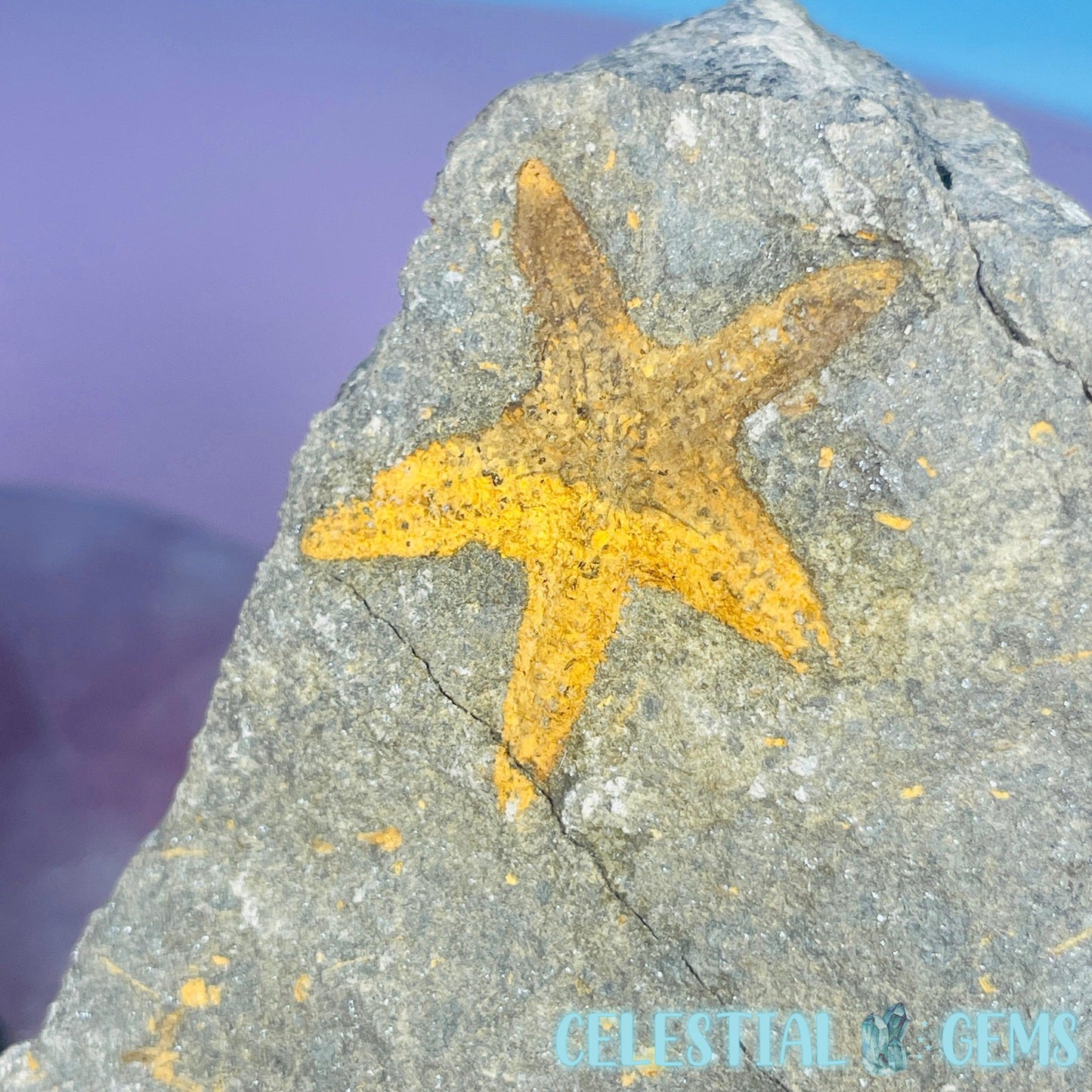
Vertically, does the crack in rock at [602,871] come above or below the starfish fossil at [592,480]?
below

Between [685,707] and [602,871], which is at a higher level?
[685,707]

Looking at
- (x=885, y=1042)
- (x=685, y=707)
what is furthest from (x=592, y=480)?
(x=885, y=1042)

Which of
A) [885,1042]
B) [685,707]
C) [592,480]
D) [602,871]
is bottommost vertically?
[885,1042]

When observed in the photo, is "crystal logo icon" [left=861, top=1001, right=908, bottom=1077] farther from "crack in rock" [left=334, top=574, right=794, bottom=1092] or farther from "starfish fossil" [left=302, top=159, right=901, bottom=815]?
"starfish fossil" [left=302, top=159, right=901, bottom=815]

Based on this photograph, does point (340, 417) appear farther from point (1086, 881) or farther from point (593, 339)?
point (1086, 881)

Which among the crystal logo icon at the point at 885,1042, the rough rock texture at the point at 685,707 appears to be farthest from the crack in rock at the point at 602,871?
the crystal logo icon at the point at 885,1042

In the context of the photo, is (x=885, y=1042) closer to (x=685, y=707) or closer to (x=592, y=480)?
(x=685, y=707)

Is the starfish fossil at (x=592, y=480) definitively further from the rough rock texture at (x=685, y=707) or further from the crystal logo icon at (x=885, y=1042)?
the crystal logo icon at (x=885, y=1042)
